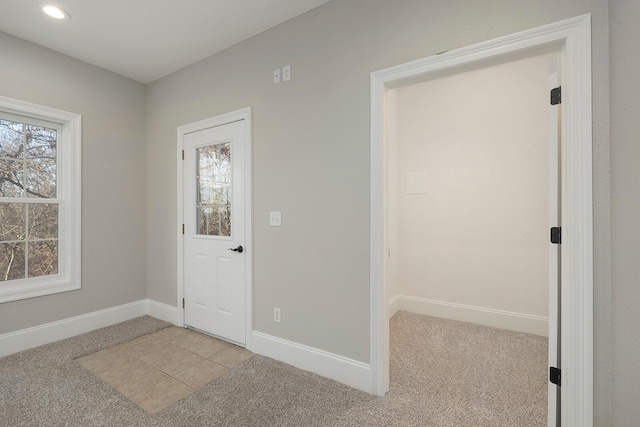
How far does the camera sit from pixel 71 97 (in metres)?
2.93

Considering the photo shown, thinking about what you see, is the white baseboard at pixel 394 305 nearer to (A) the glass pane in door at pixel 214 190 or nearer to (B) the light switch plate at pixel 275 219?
(B) the light switch plate at pixel 275 219

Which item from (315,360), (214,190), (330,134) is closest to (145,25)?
(214,190)

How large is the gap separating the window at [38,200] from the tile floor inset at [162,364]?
0.98 metres

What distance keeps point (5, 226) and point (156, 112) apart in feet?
5.89

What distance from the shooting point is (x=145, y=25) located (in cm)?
244

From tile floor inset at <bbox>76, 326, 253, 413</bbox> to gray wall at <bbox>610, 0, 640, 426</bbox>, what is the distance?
2.36 meters

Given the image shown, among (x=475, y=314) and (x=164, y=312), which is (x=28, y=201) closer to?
(x=164, y=312)

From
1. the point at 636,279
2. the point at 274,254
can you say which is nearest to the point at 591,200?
the point at 636,279

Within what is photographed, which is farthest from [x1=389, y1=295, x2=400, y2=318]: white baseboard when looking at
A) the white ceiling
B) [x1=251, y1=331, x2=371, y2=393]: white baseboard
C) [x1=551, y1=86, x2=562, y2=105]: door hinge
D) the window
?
the window

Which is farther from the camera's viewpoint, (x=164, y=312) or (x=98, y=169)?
(x=164, y=312)

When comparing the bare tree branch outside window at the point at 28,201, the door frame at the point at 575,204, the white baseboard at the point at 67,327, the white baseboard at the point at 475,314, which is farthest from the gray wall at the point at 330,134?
the white baseboard at the point at 67,327

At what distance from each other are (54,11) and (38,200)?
166cm

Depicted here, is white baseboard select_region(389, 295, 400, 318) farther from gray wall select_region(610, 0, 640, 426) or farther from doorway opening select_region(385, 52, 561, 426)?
gray wall select_region(610, 0, 640, 426)

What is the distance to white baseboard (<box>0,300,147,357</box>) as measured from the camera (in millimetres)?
2551
